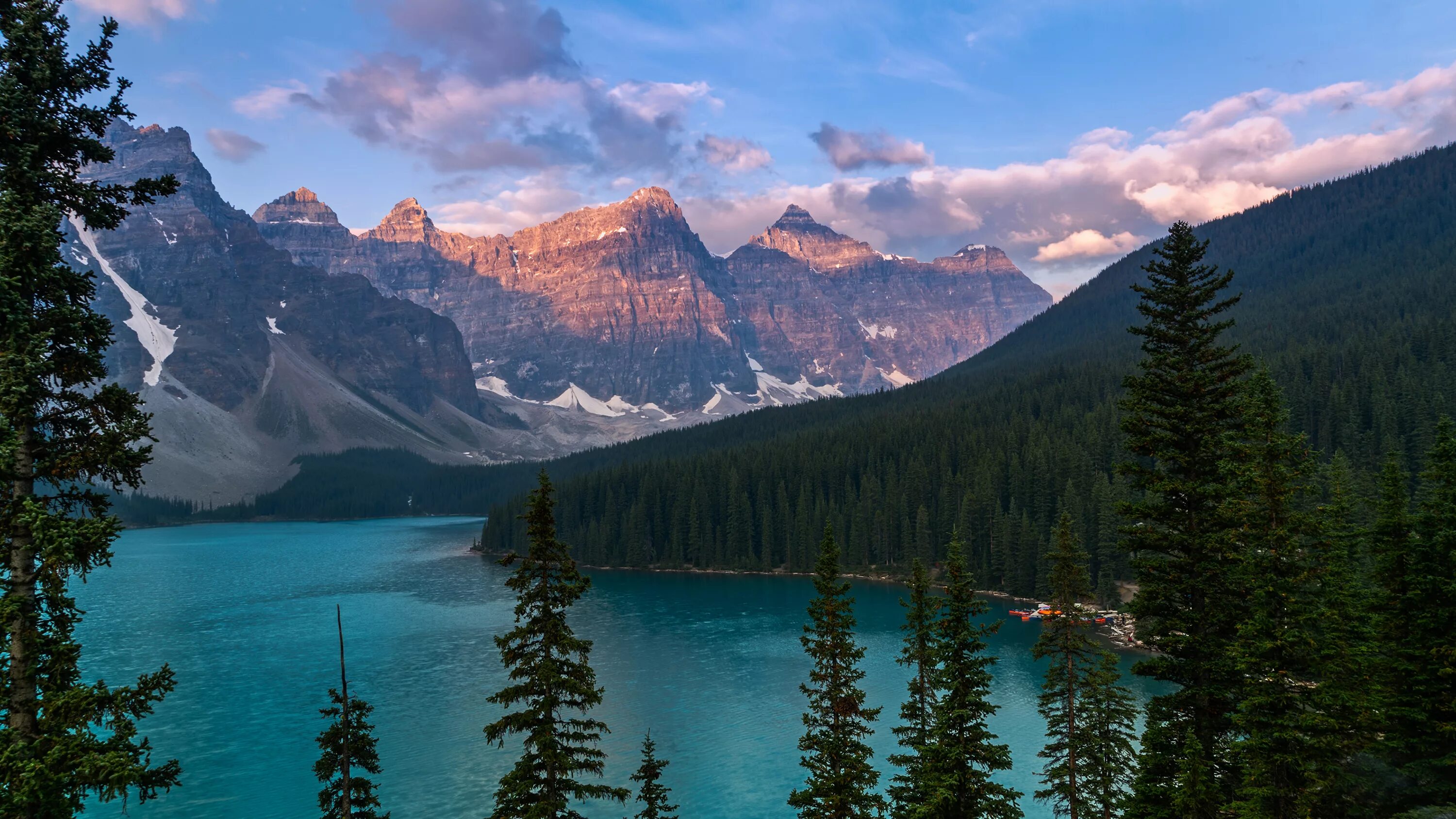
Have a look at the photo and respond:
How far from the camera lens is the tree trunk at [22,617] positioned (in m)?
13.9

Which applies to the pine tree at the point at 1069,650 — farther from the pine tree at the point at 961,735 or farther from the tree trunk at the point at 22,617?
the tree trunk at the point at 22,617

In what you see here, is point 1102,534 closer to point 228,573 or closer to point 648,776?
point 648,776

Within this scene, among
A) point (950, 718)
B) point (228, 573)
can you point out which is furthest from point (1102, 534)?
point (228, 573)

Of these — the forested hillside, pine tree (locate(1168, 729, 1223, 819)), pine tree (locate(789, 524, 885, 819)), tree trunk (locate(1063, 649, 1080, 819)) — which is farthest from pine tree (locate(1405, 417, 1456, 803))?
the forested hillside

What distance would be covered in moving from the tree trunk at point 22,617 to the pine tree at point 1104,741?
32695 mm

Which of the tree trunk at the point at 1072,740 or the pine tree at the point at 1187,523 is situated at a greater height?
the pine tree at the point at 1187,523

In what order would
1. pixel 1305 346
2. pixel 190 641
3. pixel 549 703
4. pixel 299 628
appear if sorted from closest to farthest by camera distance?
pixel 549 703
pixel 190 641
pixel 299 628
pixel 1305 346

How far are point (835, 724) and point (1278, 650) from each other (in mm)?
13829

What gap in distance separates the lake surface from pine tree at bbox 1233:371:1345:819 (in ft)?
105

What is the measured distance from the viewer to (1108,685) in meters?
35.5

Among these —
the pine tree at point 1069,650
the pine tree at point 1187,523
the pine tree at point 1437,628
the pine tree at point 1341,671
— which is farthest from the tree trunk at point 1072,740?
the pine tree at point 1437,628

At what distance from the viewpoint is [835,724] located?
29.5 metres

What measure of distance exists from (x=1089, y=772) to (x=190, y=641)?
109 m

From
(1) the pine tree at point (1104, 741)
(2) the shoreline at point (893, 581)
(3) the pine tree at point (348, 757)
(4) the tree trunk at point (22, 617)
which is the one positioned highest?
(4) the tree trunk at point (22, 617)
